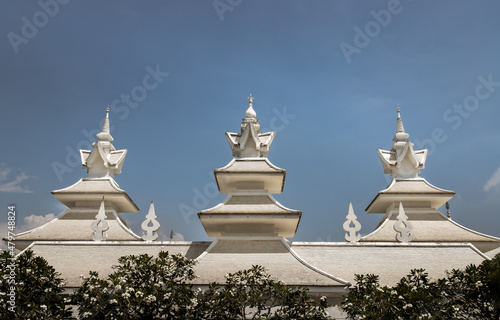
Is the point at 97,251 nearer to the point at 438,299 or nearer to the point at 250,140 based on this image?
the point at 250,140

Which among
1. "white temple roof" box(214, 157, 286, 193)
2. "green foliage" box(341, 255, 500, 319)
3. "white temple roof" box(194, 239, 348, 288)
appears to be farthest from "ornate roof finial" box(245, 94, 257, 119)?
"green foliage" box(341, 255, 500, 319)

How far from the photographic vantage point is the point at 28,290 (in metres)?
13.4

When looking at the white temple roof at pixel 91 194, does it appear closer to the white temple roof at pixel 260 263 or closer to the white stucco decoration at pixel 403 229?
the white temple roof at pixel 260 263

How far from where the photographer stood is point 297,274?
16359mm

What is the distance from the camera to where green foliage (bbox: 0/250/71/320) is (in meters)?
12.9

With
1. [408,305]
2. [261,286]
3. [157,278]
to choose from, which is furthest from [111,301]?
[408,305]

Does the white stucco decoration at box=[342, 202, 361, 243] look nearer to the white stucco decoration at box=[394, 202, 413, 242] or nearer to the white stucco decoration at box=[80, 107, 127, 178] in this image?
the white stucco decoration at box=[394, 202, 413, 242]

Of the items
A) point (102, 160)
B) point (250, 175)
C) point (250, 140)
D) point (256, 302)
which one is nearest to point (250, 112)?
point (250, 140)

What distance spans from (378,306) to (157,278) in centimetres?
669

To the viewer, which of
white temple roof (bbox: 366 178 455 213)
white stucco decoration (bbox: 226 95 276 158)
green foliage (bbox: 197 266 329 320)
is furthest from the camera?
white temple roof (bbox: 366 178 455 213)

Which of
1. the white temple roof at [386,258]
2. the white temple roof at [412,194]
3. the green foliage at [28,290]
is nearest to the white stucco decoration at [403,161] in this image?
the white temple roof at [412,194]

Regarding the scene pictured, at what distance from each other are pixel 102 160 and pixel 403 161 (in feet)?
63.2

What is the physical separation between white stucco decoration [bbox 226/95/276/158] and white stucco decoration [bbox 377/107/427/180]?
954 centimetres

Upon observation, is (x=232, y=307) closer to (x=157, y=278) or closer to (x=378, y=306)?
(x=157, y=278)
